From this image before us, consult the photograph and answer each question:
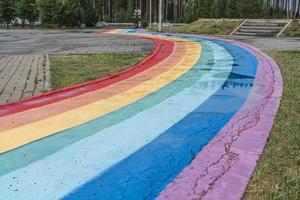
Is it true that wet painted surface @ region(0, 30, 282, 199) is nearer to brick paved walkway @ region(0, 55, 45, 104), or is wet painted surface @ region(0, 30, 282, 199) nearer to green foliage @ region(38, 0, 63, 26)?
brick paved walkway @ region(0, 55, 45, 104)

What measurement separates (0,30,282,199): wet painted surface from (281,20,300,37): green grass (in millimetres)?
16923

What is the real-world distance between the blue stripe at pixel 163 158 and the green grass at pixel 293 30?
1906 cm

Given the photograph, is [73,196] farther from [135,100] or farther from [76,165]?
[135,100]

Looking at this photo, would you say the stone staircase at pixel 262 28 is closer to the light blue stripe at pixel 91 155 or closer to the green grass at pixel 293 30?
the green grass at pixel 293 30

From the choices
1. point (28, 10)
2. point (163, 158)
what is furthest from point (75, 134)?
point (28, 10)

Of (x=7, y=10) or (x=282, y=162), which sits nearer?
(x=282, y=162)

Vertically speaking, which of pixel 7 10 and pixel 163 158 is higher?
pixel 7 10

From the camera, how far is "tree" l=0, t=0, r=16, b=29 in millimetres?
50875

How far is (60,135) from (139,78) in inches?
192

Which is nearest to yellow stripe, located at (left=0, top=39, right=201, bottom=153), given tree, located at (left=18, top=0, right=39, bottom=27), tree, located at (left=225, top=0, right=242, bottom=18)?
tree, located at (left=225, top=0, right=242, bottom=18)

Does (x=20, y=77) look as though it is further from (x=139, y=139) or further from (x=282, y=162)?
(x=282, y=162)

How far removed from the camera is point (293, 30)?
2697 cm

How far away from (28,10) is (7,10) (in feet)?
7.10

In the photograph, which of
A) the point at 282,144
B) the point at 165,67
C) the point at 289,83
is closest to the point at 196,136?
the point at 282,144
